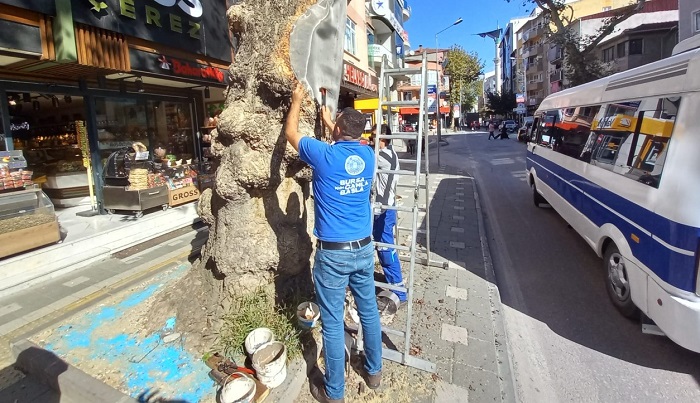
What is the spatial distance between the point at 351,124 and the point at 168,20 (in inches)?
271

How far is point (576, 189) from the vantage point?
17.9 ft

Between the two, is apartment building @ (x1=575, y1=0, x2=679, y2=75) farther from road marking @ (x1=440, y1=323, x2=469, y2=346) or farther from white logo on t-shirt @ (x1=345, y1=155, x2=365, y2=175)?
white logo on t-shirt @ (x1=345, y1=155, x2=365, y2=175)

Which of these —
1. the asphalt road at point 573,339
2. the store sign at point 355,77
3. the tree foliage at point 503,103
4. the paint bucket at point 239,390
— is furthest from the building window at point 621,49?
the paint bucket at point 239,390

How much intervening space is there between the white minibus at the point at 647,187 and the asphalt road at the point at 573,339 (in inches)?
15.5

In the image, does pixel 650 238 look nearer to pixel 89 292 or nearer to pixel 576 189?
pixel 576 189

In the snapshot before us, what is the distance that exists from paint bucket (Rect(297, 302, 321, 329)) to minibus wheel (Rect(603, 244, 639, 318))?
313 cm

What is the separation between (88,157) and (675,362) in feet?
31.5

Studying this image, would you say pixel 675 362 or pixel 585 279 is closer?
pixel 675 362

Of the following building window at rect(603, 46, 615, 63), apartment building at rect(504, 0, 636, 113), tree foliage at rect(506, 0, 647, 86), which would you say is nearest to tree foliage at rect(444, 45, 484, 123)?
apartment building at rect(504, 0, 636, 113)

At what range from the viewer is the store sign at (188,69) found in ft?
23.7

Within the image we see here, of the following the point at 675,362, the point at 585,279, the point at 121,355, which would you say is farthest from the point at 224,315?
the point at 585,279

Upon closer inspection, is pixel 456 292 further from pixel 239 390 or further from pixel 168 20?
pixel 168 20

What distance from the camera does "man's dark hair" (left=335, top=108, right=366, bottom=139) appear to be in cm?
247

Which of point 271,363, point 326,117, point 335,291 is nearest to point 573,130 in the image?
point 326,117
